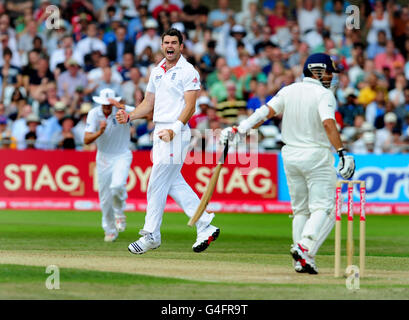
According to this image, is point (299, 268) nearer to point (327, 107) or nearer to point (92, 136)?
point (327, 107)

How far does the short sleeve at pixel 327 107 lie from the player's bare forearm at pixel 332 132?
0.20 ft

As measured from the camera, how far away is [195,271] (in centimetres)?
1027

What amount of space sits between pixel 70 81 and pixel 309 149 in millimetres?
12986

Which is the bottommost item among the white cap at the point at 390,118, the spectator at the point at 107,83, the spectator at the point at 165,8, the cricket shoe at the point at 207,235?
the cricket shoe at the point at 207,235

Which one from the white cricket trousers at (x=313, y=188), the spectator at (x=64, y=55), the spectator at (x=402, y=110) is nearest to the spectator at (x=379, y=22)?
the spectator at (x=402, y=110)

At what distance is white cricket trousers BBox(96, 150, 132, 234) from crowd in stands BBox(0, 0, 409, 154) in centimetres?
557

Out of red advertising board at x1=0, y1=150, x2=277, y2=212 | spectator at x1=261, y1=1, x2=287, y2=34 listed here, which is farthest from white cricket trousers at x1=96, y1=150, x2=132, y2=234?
spectator at x1=261, y1=1, x2=287, y2=34

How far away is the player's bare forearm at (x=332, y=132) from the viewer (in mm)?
9992

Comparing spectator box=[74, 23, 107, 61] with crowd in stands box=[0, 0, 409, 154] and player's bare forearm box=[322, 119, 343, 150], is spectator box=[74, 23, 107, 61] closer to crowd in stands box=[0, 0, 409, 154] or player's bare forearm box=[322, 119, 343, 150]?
crowd in stands box=[0, 0, 409, 154]

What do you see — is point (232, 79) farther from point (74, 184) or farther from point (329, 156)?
point (329, 156)

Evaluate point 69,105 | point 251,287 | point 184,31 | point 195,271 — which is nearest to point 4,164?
point 69,105

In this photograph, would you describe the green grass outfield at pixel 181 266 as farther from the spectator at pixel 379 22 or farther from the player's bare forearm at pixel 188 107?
the spectator at pixel 379 22

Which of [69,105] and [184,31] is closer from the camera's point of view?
[69,105]
